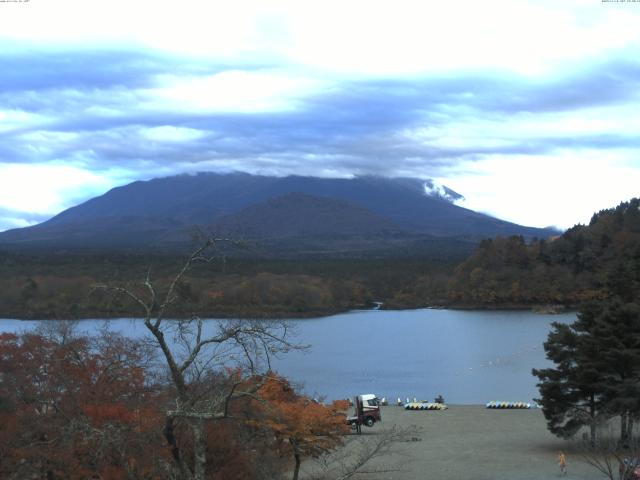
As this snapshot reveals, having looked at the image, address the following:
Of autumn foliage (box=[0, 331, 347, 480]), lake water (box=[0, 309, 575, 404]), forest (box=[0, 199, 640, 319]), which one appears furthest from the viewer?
forest (box=[0, 199, 640, 319])

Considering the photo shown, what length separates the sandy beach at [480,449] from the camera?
1989cm

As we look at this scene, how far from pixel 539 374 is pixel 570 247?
290ft

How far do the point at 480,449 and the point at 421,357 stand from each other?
32.9 m

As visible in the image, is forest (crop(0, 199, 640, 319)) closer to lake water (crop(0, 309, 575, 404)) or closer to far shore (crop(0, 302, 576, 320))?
far shore (crop(0, 302, 576, 320))

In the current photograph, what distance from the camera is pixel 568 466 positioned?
789 inches

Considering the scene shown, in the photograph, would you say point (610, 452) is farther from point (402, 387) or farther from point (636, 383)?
point (402, 387)

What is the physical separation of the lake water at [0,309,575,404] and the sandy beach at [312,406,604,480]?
632cm

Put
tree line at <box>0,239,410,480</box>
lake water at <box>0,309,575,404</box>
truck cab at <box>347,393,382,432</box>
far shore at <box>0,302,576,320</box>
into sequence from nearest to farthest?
tree line at <box>0,239,410,480</box>, truck cab at <box>347,393,382,432</box>, lake water at <box>0,309,575,404</box>, far shore at <box>0,302,576,320</box>

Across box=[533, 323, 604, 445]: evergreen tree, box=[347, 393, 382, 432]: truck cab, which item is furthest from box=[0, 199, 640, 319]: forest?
box=[533, 323, 604, 445]: evergreen tree

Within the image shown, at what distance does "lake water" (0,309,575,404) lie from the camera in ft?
137

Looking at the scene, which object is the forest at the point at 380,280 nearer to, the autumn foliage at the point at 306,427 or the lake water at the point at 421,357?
the lake water at the point at 421,357

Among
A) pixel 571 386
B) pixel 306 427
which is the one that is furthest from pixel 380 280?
pixel 306 427

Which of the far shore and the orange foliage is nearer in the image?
the orange foliage

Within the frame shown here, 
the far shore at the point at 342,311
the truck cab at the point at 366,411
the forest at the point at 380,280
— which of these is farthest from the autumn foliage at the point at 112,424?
the forest at the point at 380,280
